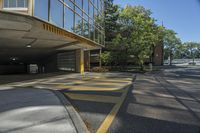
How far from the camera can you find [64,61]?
3372 centimetres

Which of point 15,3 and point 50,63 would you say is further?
point 50,63

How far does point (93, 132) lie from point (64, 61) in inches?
1120

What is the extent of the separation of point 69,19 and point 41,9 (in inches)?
205

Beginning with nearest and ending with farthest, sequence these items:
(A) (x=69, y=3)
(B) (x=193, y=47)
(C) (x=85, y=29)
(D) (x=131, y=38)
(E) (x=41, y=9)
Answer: (E) (x=41, y=9) < (A) (x=69, y=3) < (C) (x=85, y=29) < (D) (x=131, y=38) < (B) (x=193, y=47)

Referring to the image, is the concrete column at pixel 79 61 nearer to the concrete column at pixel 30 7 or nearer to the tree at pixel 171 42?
the concrete column at pixel 30 7

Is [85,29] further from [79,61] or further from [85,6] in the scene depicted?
[79,61]

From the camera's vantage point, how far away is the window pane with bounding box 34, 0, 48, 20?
13.5m

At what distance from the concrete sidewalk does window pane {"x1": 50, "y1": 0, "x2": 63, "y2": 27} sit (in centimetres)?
799

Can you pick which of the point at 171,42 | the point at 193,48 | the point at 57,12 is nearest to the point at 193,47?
the point at 193,48

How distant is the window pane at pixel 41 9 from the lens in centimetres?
1352

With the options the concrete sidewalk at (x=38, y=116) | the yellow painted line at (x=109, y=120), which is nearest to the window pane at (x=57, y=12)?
the concrete sidewalk at (x=38, y=116)

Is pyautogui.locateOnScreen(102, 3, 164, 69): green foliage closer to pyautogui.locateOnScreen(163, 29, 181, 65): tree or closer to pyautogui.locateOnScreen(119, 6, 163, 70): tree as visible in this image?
pyautogui.locateOnScreen(119, 6, 163, 70): tree

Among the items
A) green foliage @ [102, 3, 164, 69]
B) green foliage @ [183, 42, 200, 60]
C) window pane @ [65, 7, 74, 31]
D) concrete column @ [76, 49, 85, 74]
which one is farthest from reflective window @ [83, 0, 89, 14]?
green foliage @ [183, 42, 200, 60]

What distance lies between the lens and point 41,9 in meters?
14.2
